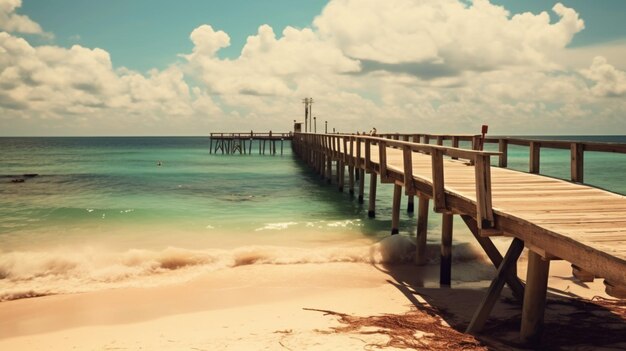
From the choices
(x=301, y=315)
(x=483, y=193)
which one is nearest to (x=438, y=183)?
(x=483, y=193)

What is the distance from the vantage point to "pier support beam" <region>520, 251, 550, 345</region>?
4867mm

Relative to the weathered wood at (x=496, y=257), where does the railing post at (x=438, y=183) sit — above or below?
above

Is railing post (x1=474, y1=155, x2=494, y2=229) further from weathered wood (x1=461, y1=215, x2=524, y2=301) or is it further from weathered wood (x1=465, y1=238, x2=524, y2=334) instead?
weathered wood (x1=461, y1=215, x2=524, y2=301)

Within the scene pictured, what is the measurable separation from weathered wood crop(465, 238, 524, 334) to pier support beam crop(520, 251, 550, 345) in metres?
0.40

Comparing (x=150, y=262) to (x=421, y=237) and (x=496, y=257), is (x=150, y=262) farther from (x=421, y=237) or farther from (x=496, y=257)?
(x=496, y=257)

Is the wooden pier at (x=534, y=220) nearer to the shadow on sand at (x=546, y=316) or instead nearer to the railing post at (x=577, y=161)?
the railing post at (x=577, y=161)

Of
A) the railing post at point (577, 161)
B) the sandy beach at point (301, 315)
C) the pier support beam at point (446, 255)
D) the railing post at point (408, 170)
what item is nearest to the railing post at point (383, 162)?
the railing post at point (408, 170)

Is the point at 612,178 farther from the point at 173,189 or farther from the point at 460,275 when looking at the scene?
the point at 460,275

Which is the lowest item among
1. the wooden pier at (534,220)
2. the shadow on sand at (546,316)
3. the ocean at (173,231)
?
the ocean at (173,231)

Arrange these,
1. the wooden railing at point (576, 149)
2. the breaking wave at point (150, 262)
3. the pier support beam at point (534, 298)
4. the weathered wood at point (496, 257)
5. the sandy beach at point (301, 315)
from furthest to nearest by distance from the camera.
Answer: the breaking wave at point (150, 262) → the wooden railing at point (576, 149) → the weathered wood at point (496, 257) → the sandy beach at point (301, 315) → the pier support beam at point (534, 298)

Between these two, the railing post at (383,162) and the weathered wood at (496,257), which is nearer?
the weathered wood at (496,257)

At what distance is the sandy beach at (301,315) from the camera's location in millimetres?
5676

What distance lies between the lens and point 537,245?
180 inches

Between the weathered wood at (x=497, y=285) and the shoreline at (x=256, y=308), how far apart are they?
0.26 m
